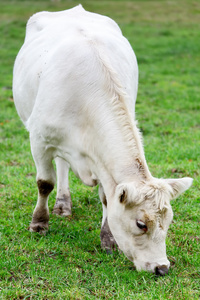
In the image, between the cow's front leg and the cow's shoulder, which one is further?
the cow's shoulder

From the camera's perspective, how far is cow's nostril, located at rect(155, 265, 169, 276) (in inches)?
149

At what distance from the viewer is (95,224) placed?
530 cm

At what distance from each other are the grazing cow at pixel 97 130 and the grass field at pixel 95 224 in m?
0.22

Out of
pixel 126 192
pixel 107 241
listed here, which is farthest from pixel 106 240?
pixel 126 192

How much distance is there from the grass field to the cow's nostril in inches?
2.6

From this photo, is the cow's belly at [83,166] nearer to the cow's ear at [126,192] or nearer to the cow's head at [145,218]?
the cow's head at [145,218]

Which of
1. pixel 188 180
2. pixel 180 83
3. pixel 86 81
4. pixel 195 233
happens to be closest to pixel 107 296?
pixel 188 180

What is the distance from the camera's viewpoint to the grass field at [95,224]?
3.90 meters

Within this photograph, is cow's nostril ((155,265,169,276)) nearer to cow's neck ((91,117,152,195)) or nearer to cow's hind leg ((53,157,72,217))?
cow's neck ((91,117,152,195))

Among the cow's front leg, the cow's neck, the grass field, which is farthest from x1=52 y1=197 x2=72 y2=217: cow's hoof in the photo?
the cow's neck

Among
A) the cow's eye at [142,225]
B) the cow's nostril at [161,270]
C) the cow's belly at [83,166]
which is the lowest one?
the cow's nostril at [161,270]

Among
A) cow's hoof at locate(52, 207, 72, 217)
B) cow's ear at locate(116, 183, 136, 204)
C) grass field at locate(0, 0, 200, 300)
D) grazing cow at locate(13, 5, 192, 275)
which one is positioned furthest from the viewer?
cow's hoof at locate(52, 207, 72, 217)

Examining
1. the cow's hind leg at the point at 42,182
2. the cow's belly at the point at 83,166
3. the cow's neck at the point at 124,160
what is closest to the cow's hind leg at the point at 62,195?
the cow's hind leg at the point at 42,182

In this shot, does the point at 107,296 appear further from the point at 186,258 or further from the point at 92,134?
the point at 92,134
